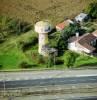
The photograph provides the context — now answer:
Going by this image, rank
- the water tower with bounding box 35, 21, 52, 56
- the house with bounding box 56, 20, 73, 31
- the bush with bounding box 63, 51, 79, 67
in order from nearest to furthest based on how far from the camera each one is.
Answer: the bush with bounding box 63, 51, 79, 67
the water tower with bounding box 35, 21, 52, 56
the house with bounding box 56, 20, 73, 31

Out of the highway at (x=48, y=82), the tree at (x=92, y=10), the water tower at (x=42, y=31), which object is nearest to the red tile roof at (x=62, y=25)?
the tree at (x=92, y=10)

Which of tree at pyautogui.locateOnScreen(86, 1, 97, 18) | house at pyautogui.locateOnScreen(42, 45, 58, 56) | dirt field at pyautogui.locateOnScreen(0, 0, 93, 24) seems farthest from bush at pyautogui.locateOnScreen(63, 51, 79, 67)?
tree at pyautogui.locateOnScreen(86, 1, 97, 18)

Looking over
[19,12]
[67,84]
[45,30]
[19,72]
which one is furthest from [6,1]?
[67,84]

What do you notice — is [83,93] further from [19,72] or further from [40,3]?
[40,3]

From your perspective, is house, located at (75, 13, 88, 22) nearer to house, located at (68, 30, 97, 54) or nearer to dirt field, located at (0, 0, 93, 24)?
dirt field, located at (0, 0, 93, 24)

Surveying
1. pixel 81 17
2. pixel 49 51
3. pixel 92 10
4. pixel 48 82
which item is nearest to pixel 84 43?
pixel 49 51
